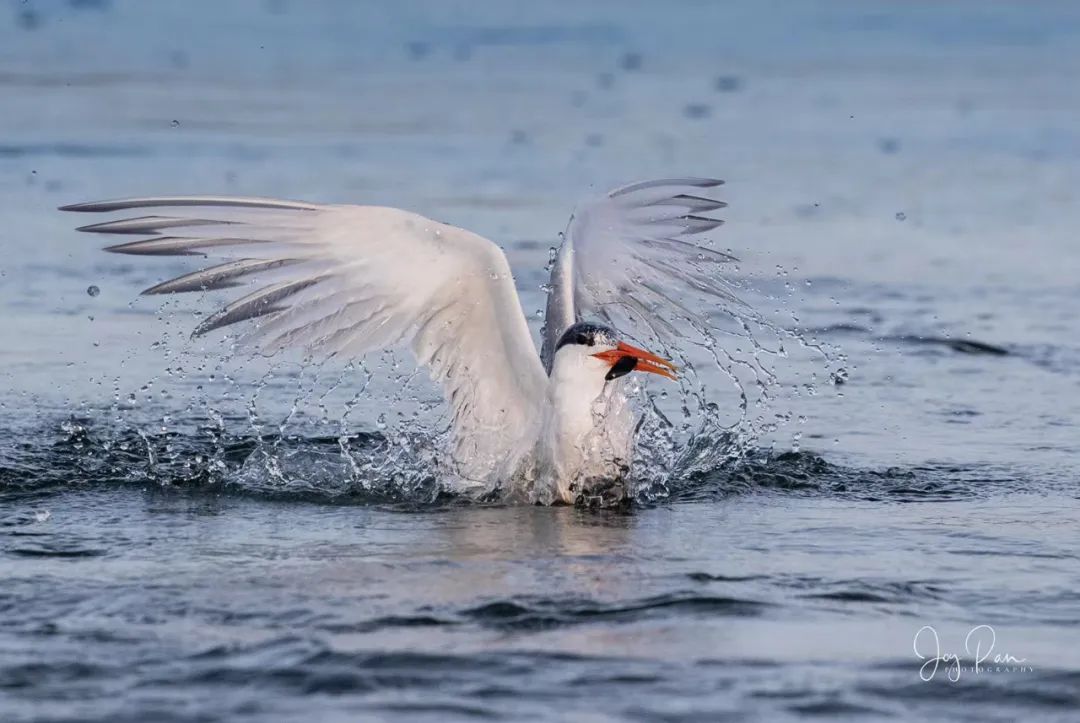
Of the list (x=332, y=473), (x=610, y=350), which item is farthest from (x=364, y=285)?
(x=610, y=350)

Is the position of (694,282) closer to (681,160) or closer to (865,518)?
(865,518)

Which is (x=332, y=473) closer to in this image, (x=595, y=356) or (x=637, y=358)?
(x=595, y=356)

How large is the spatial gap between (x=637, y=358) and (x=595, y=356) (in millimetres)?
173

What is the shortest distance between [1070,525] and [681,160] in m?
8.24

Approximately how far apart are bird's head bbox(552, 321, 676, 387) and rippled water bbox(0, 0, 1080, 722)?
506mm

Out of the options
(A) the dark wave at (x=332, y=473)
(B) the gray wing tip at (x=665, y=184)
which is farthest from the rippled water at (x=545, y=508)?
(B) the gray wing tip at (x=665, y=184)

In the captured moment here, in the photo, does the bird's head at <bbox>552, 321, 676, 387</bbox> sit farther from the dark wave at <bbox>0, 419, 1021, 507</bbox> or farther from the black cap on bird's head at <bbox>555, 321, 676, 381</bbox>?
the dark wave at <bbox>0, 419, 1021, 507</bbox>

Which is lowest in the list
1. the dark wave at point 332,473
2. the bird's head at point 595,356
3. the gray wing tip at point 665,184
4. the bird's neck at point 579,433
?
the dark wave at point 332,473

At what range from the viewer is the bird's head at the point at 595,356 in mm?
7227

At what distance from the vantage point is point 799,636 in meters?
5.44

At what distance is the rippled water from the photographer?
16.9ft

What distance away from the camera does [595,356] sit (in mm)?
7258

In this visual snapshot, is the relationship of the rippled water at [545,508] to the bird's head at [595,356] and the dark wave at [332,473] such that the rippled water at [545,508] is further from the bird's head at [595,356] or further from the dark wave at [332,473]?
the bird's head at [595,356]

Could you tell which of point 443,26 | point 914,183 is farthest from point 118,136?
point 443,26
